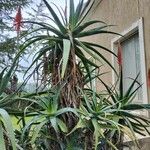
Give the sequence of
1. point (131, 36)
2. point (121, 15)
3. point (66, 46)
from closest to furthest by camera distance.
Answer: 1. point (66, 46)
2. point (131, 36)
3. point (121, 15)

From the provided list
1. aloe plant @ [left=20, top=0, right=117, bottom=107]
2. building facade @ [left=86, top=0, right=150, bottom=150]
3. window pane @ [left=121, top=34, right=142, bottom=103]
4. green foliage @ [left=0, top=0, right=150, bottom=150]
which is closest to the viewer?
green foliage @ [left=0, top=0, right=150, bottom=150]

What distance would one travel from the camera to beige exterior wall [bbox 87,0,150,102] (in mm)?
7797

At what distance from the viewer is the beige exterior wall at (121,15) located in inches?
307

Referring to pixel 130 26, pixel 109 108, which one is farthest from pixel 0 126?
pixel 130 26

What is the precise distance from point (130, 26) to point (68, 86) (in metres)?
4.64

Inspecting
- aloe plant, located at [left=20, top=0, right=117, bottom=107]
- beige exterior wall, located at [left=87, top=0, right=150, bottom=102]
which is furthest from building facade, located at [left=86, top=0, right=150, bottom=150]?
aloe plant, located at [left=20, top=0, right=117, bottom=107]

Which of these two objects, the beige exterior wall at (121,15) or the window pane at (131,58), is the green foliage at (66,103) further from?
the window pane at (131,58)

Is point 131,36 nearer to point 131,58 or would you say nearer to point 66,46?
point 131,58

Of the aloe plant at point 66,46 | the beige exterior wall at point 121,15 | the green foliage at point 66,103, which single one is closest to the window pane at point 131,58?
the beige exterior wall at point 121,15

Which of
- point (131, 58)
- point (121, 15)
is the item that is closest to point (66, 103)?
point (131, 58)

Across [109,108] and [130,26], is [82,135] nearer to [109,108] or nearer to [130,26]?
[109,108]

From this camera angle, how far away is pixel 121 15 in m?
9.30

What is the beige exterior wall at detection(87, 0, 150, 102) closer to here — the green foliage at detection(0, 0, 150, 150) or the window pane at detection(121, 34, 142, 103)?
the window pane at detection(121, 34, 142, 103)

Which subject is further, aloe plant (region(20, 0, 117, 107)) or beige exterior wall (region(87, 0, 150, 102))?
beige exterior wall (region(87, 0, 150, 102))
